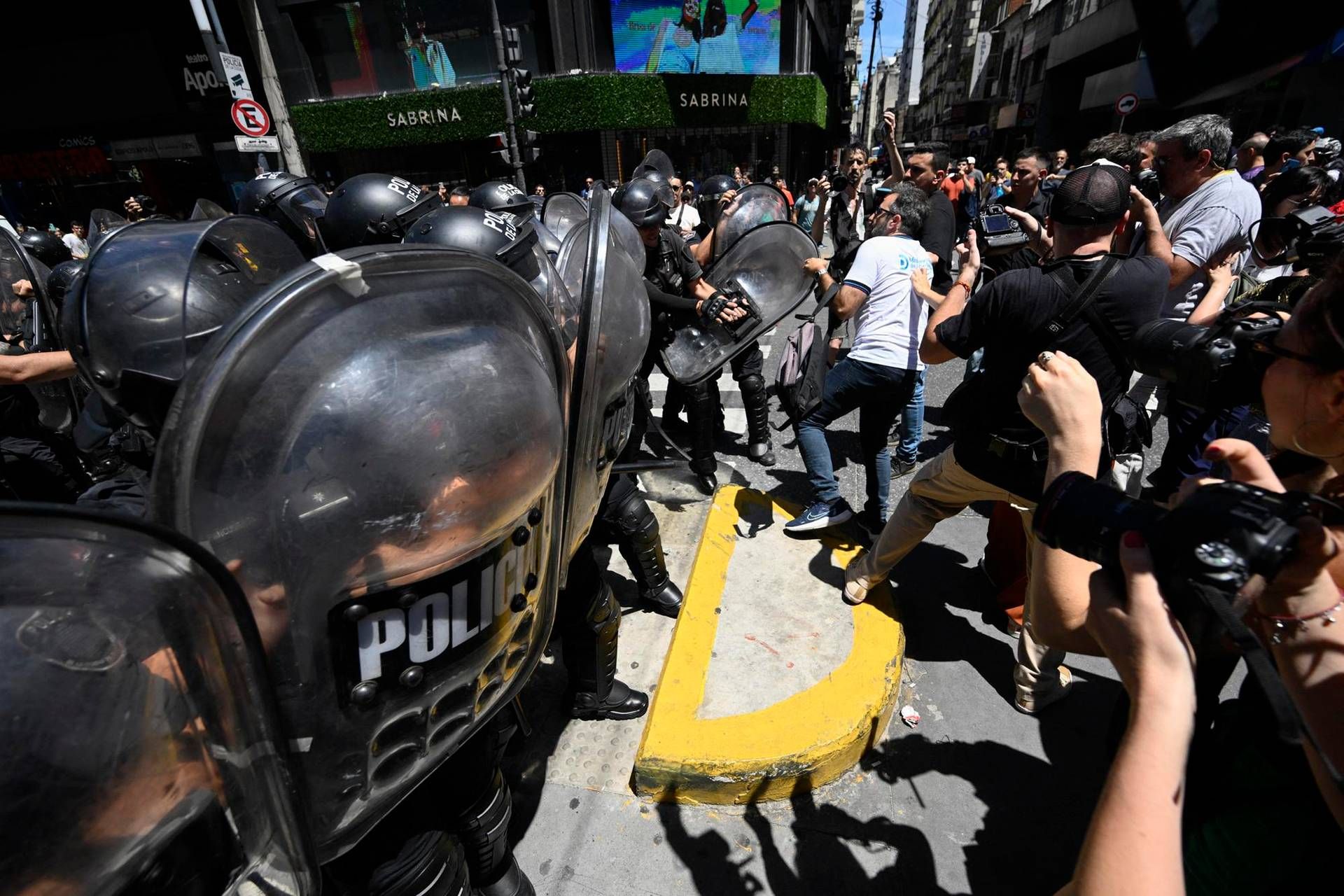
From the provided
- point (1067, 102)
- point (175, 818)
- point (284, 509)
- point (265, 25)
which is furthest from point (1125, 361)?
point (1067, 102)

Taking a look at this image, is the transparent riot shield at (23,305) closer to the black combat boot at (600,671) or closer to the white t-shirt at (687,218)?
the black combat boot at (600,671)

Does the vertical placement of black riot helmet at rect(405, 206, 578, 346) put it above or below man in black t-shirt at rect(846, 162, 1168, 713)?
above

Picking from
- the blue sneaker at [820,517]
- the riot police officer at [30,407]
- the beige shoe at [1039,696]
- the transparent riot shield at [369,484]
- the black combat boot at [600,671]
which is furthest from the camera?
the blue sneaker at [820,517]

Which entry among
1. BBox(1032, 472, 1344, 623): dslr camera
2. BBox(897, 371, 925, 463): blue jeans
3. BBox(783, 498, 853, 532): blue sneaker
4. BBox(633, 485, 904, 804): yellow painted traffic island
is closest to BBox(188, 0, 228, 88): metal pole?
BBox(897, 371, 925, 463): blue jeans

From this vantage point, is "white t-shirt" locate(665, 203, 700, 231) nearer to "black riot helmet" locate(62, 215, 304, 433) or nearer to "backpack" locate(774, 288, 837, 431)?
"backpack" locate(774, 288, 837, 431)

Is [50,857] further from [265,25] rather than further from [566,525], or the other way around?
[265,25]

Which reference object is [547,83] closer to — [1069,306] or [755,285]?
[755,285]

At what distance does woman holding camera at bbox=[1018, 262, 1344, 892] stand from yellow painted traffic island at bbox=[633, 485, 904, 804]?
1033 mm

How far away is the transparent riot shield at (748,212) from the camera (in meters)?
4.47

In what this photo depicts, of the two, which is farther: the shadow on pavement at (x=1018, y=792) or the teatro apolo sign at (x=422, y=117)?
the teatro apolo sign at (x=422, y=117)

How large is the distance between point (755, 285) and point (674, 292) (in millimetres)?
551

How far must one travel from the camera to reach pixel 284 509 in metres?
0.76

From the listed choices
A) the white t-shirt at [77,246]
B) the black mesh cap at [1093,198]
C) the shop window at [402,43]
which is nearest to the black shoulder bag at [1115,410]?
the black mesh cap at [1093,198]

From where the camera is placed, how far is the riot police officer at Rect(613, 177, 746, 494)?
3490mm
